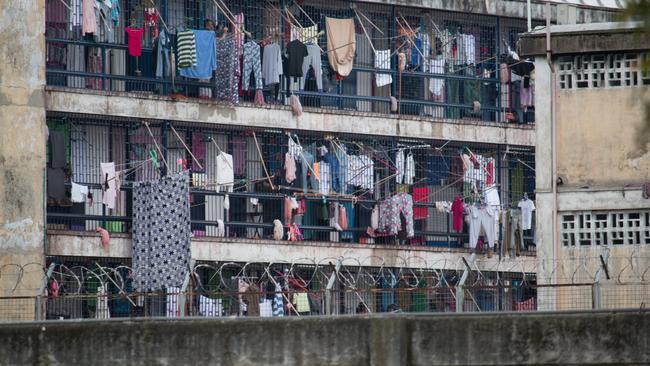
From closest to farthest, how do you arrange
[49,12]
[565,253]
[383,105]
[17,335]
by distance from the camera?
[17,335]
[565,253]
[49,12]
[383,105]

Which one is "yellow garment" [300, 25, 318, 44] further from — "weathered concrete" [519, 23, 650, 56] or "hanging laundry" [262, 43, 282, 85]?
"weathered concrete" [519, 23, 650, 56]

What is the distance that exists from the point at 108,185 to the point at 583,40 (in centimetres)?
1260

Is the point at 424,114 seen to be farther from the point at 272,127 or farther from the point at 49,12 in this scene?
the point at 49,12

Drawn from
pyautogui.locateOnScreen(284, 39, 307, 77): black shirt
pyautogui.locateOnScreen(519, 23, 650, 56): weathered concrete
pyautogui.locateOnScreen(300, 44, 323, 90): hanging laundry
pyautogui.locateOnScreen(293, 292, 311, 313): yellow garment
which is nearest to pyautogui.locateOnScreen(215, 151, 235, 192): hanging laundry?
pyautogui.locateOnScreen(284, 39, 307, 77): black shirt

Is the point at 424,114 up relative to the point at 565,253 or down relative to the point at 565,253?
up

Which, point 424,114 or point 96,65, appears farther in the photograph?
point 424,114

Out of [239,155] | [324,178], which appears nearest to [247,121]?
[239,155]

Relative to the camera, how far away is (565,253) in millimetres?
29328

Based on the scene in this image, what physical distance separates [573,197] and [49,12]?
45.9ft

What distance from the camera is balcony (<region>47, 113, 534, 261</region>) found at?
→ 39031 mm

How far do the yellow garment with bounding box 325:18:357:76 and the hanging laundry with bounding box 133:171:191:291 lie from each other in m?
5.14

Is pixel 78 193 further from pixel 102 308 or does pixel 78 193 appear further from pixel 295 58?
pixel 295 58

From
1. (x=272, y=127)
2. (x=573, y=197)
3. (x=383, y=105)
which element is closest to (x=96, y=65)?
(x=272, y=127)

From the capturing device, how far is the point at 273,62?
40656mm
